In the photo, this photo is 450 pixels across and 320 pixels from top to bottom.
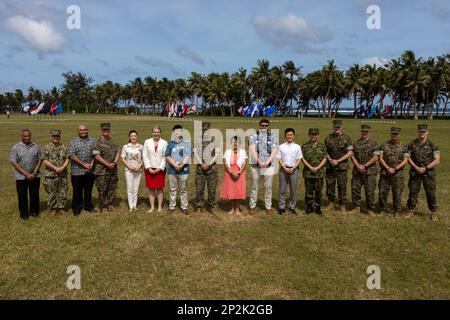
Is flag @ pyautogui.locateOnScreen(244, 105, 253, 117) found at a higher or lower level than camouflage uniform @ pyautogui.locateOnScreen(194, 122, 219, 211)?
higher

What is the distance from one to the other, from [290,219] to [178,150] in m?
2.99

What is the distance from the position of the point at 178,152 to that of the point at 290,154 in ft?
8.49

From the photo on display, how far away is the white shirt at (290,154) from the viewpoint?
824 centimetres

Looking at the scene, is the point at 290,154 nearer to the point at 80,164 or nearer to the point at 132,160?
the point at 132,160

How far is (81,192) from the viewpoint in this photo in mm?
8203

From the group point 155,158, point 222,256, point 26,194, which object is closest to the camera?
point 222,256

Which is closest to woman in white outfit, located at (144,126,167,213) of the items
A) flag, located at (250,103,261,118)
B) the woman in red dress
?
the woman in red dress

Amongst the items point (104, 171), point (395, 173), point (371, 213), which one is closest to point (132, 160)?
point (104, 171)

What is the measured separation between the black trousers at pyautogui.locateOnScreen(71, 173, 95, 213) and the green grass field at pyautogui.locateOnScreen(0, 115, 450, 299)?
43 centimetres

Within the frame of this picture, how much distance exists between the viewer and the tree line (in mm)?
64500

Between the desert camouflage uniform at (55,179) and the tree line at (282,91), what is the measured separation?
66523mm

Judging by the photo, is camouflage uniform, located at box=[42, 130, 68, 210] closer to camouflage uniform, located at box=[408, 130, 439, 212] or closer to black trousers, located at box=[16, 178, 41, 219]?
black trousers, located at box=[16, 178, 41, 219]
